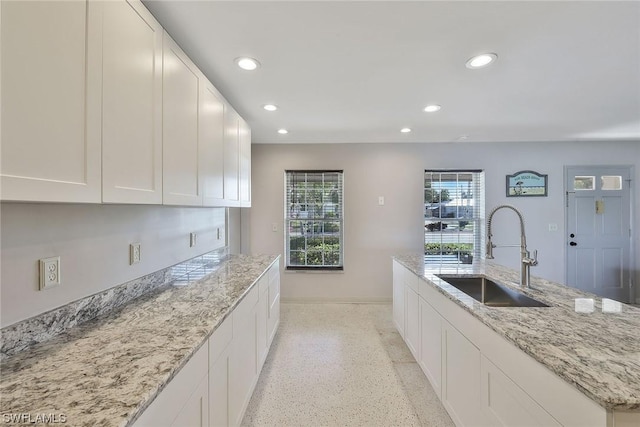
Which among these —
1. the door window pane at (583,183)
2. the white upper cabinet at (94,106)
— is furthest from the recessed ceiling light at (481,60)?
the door window pane at (583,183)

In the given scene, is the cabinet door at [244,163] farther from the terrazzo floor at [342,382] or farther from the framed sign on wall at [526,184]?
the framed sign on wall at [526,184]

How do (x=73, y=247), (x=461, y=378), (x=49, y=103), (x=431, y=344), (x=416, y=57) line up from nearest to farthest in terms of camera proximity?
1. (x=49, y=103)
2. (x=73, y=247)
3. (x=461, y=378)
4. (x=416, y=57)
5. (x=431, y=344)

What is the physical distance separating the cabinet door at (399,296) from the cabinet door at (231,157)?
179 centimetres

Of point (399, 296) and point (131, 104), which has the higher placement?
point (131, 104)

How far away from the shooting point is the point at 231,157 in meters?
2.34

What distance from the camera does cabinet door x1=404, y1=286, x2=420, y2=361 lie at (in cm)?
220

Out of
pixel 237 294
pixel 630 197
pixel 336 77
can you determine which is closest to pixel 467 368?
pixel 237 294

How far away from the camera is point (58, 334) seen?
1.06m

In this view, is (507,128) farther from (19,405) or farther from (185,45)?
(19,405)

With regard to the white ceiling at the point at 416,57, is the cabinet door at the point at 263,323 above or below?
below

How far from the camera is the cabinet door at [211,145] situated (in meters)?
1.80

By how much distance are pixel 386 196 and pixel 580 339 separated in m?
3.12

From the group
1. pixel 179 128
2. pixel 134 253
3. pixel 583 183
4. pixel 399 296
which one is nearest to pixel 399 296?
pixel 399 296

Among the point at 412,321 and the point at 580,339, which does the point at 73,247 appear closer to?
the point at 580,339
